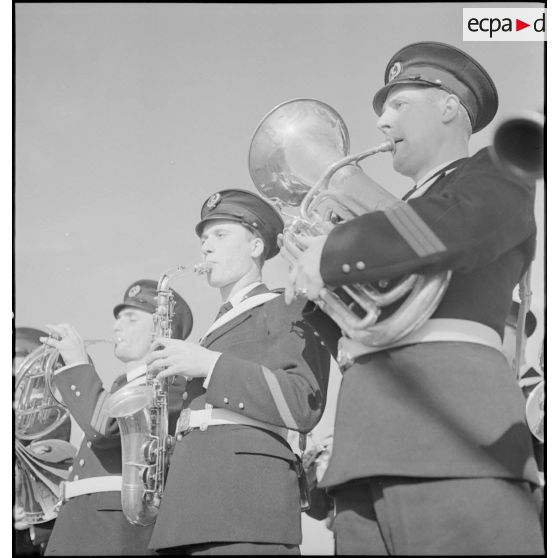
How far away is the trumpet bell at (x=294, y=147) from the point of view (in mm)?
3871

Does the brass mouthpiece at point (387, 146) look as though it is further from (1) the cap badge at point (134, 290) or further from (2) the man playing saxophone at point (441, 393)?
(1) the cap badge at point (134, 290)

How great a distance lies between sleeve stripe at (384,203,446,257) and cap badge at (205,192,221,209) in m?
2.29

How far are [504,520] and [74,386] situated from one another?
3.42 meters

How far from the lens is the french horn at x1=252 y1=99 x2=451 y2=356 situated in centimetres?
292

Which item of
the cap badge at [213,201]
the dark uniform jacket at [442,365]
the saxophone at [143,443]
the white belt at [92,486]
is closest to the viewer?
the dark uniform jacket at [442,365]

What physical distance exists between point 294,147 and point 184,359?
3.96 feet

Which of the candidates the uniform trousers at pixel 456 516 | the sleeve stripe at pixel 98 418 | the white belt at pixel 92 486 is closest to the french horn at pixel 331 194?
the uniform trousers at pixel 456 516

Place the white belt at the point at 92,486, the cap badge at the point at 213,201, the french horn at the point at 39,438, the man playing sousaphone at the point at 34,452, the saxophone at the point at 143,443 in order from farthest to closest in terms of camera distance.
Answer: the man playing sousaphone at the point at 34,452
the french horn at the point at 39,438
the white belt at the point at 92,486
the cap badge at the point at 213,201
the saxophone at the point at 143,443

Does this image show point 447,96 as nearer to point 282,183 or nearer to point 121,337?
point 282,183

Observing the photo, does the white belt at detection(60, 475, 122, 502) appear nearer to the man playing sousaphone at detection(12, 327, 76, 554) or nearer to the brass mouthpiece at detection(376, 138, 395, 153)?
the man playing sousaphone at detection(12, 327, 76, 554)

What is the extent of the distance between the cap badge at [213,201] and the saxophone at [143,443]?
1126 millimetres

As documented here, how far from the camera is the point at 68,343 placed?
5562mm

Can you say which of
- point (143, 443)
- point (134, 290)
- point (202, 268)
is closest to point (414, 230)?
point (202, 268)

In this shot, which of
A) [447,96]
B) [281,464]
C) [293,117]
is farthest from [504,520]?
[293,117]
